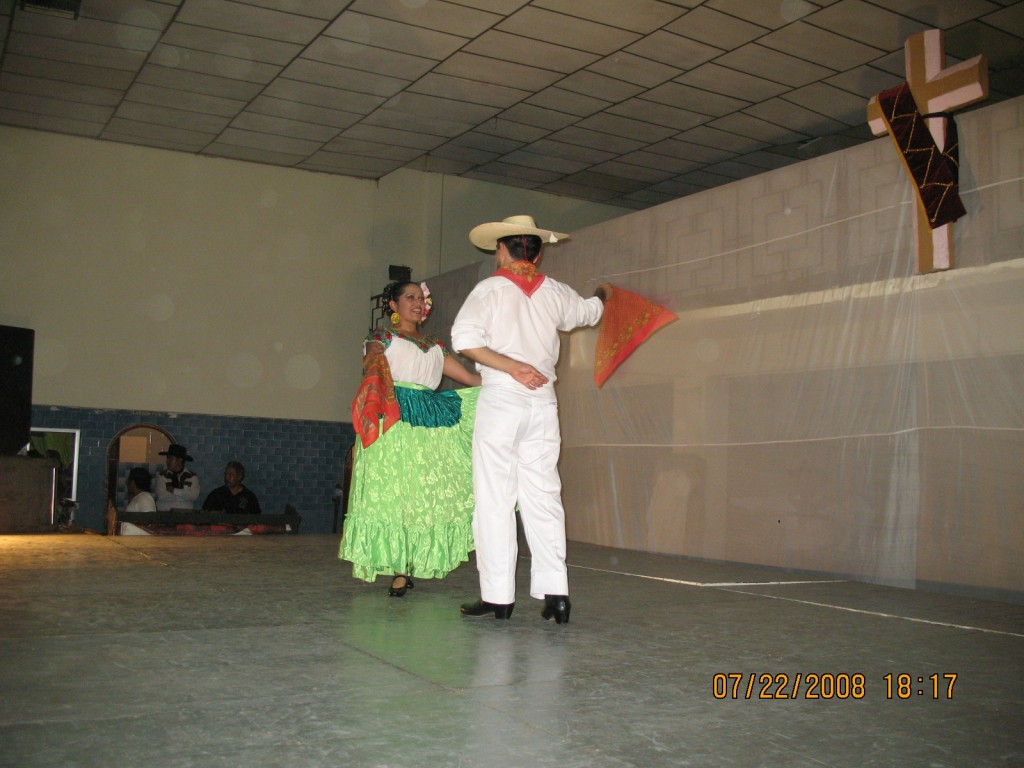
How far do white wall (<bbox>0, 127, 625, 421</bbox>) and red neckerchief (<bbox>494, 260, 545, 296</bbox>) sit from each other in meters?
6.30

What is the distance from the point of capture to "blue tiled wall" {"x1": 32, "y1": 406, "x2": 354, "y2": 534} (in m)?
8.21

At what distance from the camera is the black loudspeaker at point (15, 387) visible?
763cm

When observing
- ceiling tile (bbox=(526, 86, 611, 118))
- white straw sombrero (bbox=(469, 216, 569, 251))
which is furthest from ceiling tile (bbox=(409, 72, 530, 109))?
white straw sombrero (bbox=(469, 216, 569, 251))

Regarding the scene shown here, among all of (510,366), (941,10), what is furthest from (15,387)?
(941,10)

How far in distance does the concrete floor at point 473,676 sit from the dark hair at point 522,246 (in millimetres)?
1164

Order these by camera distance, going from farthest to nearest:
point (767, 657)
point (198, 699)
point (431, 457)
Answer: point (431, 457), point (767, 657), point (198, 699)

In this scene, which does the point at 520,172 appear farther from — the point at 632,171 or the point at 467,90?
the point at 467,90

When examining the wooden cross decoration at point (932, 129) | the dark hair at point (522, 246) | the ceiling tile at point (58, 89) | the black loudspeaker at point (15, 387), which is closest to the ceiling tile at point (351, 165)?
the ceiling tile at point (58, 89)

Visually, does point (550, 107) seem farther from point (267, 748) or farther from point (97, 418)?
point (267, 748)

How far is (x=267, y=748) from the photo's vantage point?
1.48m

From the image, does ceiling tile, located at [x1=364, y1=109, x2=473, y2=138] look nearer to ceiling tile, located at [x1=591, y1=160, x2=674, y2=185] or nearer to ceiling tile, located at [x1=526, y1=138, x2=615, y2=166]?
ceiling tile, located at [x1=526, y1=138, x2=615, y2=166]

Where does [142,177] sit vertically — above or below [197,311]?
above

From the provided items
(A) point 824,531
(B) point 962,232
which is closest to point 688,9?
(B) point 962,232

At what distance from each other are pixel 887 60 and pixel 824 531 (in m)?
3.58
